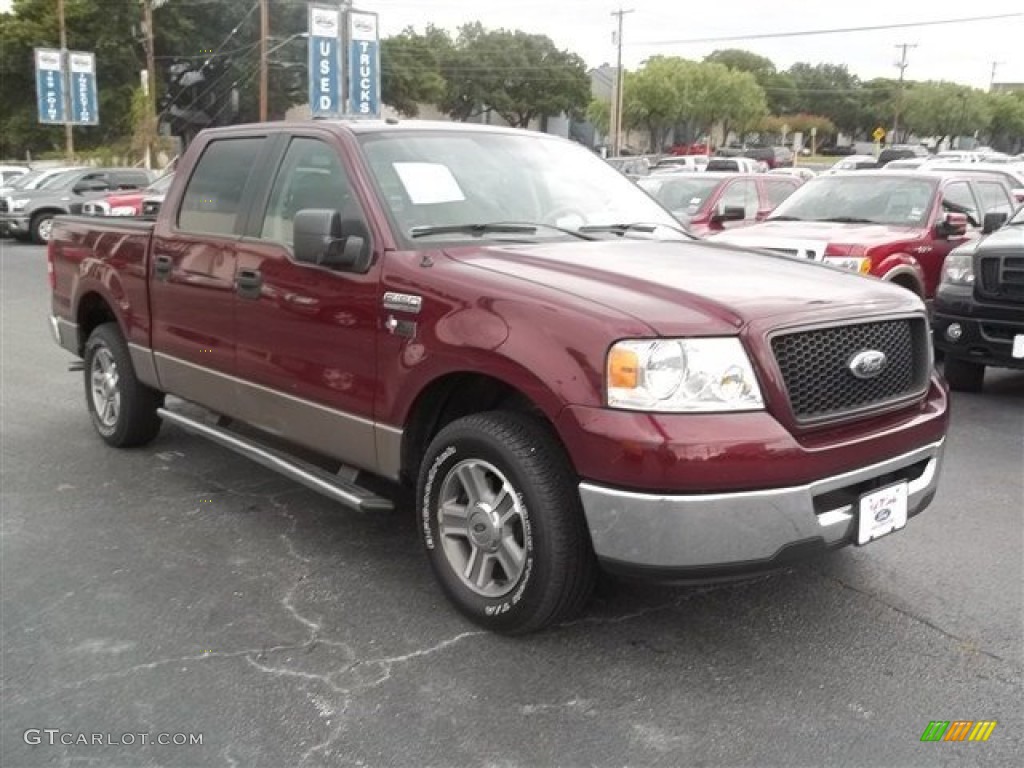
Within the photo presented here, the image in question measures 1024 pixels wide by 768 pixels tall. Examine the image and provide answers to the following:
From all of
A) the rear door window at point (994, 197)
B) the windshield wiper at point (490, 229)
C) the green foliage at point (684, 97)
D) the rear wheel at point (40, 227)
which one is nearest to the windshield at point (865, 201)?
the rear door window at point (994, 197)

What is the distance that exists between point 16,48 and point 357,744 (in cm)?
6070

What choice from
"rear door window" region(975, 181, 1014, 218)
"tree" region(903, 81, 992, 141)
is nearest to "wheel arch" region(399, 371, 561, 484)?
"rear door window" region(975, 181, 1014, 218)

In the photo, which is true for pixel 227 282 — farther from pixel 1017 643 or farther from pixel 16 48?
pixel 16 48

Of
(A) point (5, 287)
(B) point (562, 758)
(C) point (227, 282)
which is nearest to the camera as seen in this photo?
(B) point (562, 758)

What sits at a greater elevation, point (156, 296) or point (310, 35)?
point (310, 35)

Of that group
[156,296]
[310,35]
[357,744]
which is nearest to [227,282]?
[156,296]

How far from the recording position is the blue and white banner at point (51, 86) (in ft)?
111

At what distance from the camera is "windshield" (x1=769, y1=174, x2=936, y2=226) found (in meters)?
9.32

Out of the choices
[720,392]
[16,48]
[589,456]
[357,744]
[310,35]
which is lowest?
[357,744]

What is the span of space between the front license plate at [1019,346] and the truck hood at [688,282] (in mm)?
3769

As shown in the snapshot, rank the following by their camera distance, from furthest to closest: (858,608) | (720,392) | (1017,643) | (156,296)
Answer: (156,296) → (858,608) → (1017,643) → (720,392)

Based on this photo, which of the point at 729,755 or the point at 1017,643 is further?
the point at 1017,643

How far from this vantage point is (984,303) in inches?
284

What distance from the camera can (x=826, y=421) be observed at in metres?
3.22
